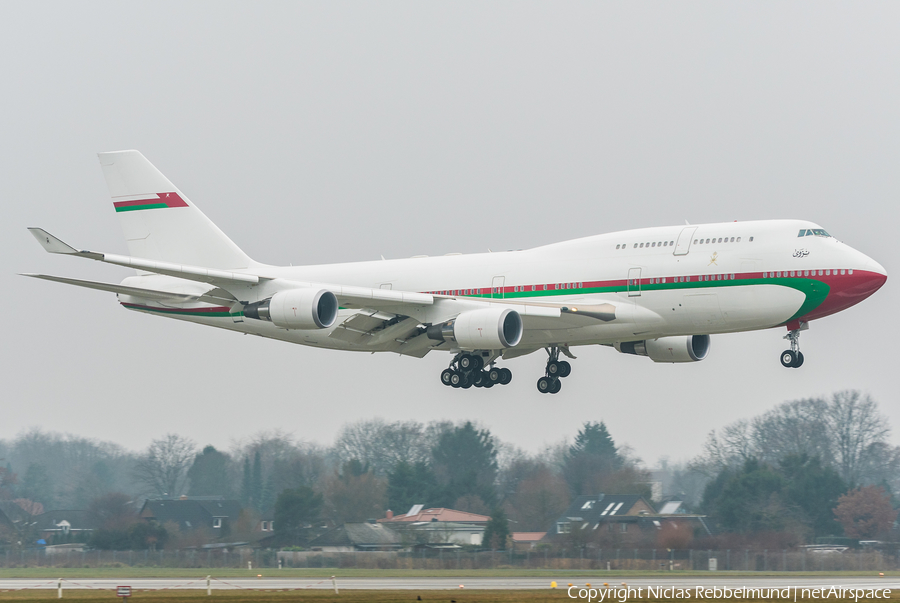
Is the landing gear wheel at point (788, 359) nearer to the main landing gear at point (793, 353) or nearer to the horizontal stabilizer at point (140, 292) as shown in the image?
the main landing gear at point (793, 353)

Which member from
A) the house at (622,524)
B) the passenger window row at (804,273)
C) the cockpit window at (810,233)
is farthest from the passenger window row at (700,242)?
the house at (622,524)

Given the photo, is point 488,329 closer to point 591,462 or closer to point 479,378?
point 479,378

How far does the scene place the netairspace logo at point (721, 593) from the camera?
30.4 meters

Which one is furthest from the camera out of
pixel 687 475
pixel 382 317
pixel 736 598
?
pixel 687 475

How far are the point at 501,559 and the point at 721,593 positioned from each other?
14.9 meters

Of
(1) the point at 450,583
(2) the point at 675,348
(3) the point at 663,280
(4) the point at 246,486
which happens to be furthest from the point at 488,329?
(4) the point at 246,486

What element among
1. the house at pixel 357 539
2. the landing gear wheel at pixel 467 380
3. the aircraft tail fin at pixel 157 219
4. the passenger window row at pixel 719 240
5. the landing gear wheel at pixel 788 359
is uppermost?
the aircraft tail fin at pixel 157 219

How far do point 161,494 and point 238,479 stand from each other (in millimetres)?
5242

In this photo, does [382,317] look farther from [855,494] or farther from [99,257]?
[855,494]

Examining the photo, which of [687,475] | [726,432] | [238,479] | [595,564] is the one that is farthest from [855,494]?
[238,479]

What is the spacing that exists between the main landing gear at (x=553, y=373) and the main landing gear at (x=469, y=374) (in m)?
2.07

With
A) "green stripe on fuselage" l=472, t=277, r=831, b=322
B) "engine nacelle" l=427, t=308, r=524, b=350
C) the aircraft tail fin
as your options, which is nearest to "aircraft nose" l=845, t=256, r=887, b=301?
"green stripe on fuselage" l=472, t=277, r=831, b=322

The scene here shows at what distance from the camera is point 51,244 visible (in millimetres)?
34656

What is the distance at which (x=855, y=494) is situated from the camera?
55.7 meters
